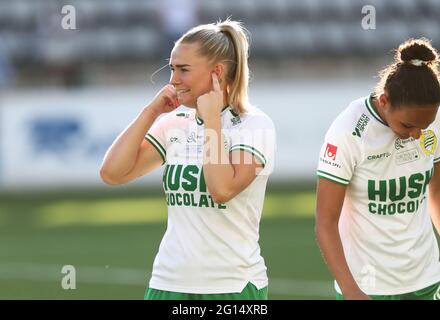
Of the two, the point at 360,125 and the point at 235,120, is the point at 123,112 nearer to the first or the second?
the point at 235,120

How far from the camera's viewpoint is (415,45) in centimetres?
532

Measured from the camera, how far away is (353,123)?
5.39 meters

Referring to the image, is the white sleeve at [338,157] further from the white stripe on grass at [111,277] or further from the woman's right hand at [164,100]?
the white stripe on grass at [111,277]

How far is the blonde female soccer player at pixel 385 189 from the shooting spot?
5.27 meters

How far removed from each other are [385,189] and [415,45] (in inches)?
27.9

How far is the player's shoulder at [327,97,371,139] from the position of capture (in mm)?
5359

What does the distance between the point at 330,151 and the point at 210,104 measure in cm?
62

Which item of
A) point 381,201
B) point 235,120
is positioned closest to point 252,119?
point 235,120

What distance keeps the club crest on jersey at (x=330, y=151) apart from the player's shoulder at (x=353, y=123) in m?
0.06

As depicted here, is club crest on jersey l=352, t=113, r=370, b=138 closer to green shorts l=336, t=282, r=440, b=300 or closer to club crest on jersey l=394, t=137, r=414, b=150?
club crest on jersey l=394, t=137, r=414, b=150

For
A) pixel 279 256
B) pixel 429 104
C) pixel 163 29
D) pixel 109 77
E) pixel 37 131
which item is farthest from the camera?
pixel 109 77

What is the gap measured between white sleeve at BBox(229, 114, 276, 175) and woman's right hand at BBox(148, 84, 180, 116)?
372mm

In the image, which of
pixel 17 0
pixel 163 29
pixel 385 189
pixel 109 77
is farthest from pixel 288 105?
pixel 385 189
